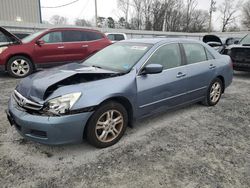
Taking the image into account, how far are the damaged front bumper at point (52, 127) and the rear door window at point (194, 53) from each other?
2.45 meters

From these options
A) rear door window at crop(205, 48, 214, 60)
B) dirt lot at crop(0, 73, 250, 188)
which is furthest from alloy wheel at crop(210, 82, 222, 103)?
dirt lot at crop(0, 73, 250, 188)

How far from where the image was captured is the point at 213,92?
5098 mm

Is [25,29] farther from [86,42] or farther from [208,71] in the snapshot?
[208,71]

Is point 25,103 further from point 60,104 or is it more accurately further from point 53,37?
point 53,37

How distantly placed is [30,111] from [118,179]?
1353 mm

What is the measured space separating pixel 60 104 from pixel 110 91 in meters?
0.68

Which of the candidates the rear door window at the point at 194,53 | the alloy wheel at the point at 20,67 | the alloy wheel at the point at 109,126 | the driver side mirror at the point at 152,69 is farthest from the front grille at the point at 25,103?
the alloy wheel at the point at 20,67

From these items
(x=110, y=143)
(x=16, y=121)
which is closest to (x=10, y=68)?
(x=16, y=121)

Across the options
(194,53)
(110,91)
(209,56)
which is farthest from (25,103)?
(209,56)

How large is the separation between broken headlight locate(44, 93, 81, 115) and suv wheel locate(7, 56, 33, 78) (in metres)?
5.34

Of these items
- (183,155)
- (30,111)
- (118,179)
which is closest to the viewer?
(118,179)

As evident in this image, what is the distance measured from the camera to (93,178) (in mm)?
2613

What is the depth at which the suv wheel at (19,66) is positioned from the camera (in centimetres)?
731

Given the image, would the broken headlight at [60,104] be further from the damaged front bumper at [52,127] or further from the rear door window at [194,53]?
the rear door window at [194,53]
